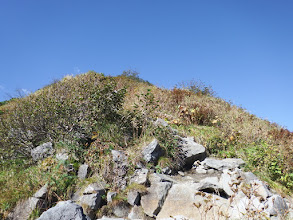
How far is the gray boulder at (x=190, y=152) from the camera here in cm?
655

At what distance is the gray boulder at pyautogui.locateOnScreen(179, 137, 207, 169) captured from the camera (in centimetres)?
655

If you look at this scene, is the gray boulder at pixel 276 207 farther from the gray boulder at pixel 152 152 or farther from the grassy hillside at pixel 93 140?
the gray boulder at pixel 152 152

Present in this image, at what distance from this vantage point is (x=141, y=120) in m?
7.10

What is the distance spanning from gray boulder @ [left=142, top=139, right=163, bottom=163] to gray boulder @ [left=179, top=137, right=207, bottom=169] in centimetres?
76

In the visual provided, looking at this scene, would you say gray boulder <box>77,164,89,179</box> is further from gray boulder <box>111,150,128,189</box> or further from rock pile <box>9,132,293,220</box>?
gray boulder <box>111,150,128,189</box>

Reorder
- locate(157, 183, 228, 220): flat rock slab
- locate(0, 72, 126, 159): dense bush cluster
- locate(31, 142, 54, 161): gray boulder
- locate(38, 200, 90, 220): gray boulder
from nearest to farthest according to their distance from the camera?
locate(38, 200, 90, 220): gray boulder < locate(157, 183, 228, 220): flat rock slab < locate(31, 142, 54, 161): gray boulder < locate(0, 72, 126, 159): dense bush cluster

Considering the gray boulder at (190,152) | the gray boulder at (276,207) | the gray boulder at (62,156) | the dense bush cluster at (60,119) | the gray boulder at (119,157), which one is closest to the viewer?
the gray boulder at (276,207)

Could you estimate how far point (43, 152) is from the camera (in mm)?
6234

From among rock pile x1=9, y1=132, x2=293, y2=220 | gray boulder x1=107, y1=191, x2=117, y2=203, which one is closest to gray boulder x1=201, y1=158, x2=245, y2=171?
rock pile x1=9, y1=132, x2=293, y2=220

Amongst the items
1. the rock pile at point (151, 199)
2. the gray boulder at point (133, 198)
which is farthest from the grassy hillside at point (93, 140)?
the gray boulder at point (133, 198)

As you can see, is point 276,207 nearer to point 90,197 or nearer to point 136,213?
point 136,213

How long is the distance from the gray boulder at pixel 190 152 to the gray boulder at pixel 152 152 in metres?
0.76

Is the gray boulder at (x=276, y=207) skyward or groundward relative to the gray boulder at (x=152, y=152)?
groundward

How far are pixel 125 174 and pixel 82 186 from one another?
0.94 m
